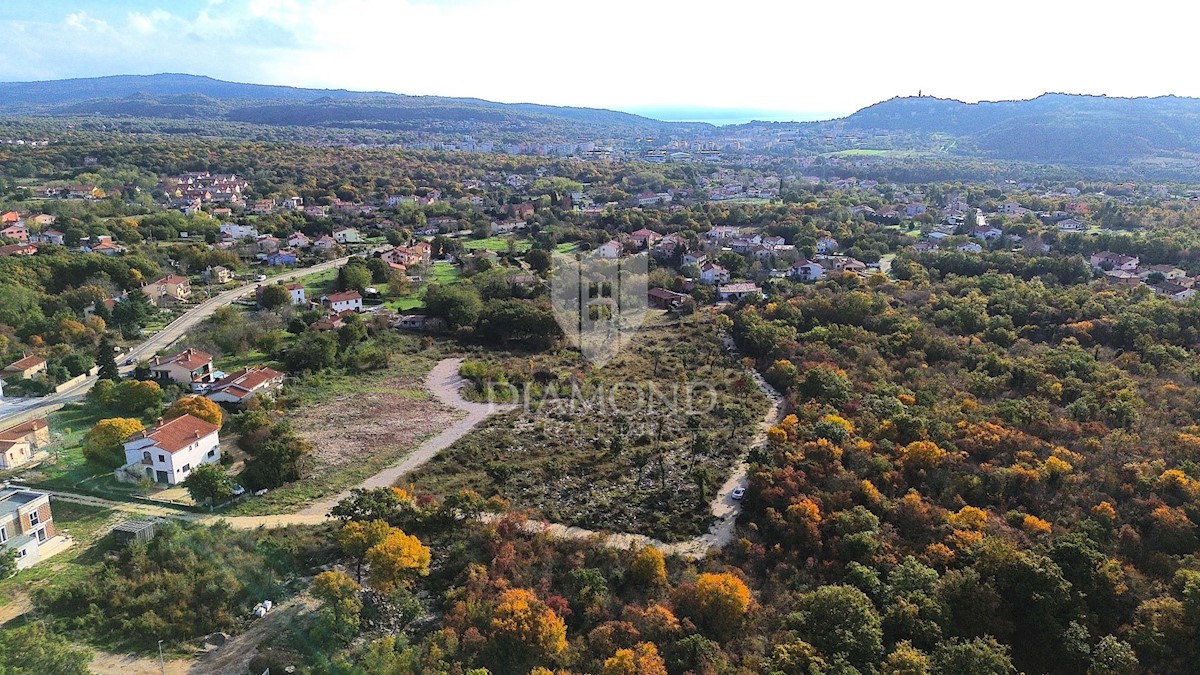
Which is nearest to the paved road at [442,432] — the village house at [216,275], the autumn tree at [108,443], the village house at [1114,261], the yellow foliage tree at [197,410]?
the yellow foliage tree at [197,410]

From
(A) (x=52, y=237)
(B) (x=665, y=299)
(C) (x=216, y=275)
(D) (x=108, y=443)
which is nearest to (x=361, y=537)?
(D) (x=108, y=443)

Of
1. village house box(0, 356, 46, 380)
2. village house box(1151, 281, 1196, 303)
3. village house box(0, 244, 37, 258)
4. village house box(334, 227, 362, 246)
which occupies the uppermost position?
village house box(0, 244, 37, 258)

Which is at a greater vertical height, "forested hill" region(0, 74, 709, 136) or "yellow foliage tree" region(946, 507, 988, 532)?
"forested hill" region(0, 74, 709, 136)

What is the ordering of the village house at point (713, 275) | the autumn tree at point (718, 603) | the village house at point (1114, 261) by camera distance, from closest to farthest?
the autumn tree at point (718, 603), the village house at point (1114, 261), the village house at point (713, 275)

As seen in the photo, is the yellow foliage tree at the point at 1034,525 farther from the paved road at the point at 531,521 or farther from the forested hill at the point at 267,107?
the forested hill at the point at 267,107

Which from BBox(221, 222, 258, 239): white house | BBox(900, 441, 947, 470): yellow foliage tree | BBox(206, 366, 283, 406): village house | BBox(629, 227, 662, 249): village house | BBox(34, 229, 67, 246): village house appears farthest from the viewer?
BBox(629, 227, 662, 249): village house

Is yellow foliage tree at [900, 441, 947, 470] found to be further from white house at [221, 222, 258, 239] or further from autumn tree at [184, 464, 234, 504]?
white house at [221, 222, 258, 239]

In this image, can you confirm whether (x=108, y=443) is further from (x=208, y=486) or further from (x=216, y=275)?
(x=216, y=275)

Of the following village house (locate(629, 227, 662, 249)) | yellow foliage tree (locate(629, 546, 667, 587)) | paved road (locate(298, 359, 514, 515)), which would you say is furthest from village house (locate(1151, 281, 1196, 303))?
paved road (locate(298, 359, 514, 515))
